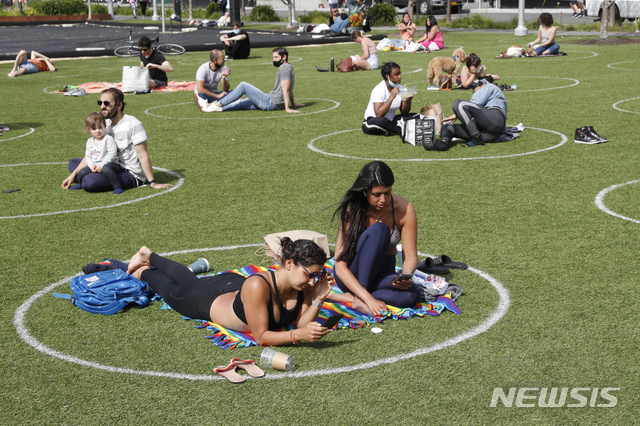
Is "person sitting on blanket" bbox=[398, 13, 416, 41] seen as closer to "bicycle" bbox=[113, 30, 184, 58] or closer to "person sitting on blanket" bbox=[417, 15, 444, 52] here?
"person sitting on blanket" bbox=[417, 15, 444, 52]

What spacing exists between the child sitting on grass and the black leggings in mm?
3816

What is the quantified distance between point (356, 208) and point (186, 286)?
5.09 ft

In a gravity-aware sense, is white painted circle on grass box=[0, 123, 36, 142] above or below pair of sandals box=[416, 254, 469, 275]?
above

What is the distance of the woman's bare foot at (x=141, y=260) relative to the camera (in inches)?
284

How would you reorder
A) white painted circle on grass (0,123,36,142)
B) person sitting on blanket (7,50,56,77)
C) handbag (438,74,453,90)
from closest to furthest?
white painted circle on grass (0,123,36,142), handbag (438,74,453,90), person sitting on blanket (7,50,56,77)

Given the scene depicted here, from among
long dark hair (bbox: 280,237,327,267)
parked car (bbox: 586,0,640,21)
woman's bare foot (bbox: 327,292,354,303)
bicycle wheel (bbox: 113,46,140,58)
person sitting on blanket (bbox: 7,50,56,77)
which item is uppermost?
parked car (bbox: 586,0,640,21)

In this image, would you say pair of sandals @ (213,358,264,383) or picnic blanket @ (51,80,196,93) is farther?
picnic blanket @ (51,80,196,93)

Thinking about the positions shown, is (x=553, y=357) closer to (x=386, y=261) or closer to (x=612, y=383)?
(x=612, y=383)

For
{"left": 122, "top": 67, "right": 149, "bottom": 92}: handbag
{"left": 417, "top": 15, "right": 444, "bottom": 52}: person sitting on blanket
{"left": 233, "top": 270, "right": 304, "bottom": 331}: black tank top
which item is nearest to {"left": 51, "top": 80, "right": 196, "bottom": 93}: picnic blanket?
{"left": 122, "top": 67, "right": 149, "bottom": 92}: handbag

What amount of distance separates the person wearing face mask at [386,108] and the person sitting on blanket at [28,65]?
16.9 metres

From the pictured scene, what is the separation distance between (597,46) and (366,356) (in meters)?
26.9

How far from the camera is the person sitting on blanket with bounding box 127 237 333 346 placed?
18.6ft

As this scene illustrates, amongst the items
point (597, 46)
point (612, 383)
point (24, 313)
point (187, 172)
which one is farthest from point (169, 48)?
point (612, 383)

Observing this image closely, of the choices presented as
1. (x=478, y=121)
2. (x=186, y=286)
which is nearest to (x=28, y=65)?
(x=478, y=121)
